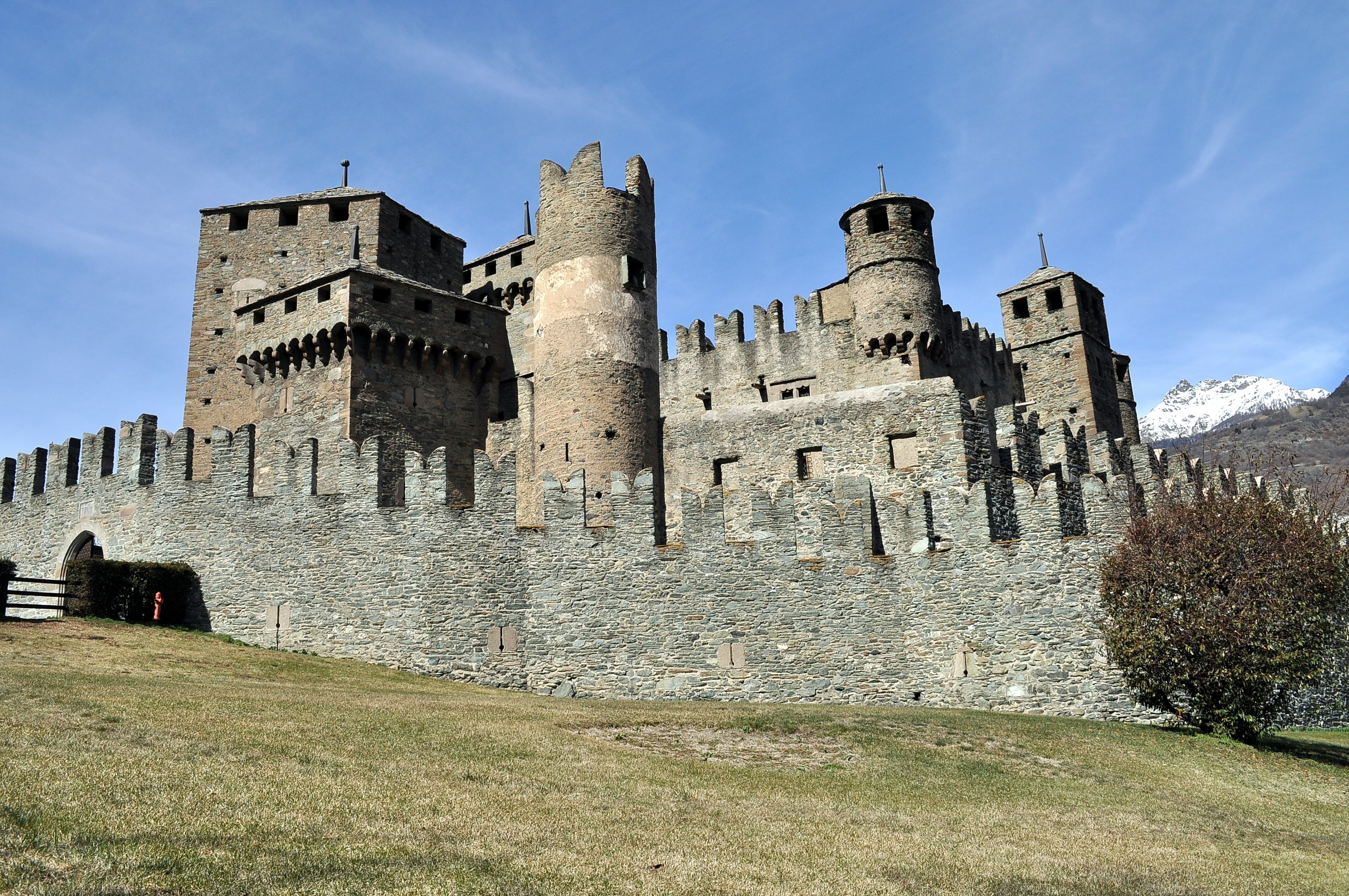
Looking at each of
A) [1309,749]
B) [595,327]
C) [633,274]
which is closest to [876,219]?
[633,274]

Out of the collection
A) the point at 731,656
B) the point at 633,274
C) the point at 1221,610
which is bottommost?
the point at 731,656

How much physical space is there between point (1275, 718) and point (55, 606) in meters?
26.3

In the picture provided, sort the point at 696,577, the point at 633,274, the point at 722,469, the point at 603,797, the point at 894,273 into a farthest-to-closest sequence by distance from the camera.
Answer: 1. the point at 894,273
2. the point at 722,469
3. the point at 633,274
4. the point at 696,577
5. the point at 603,797

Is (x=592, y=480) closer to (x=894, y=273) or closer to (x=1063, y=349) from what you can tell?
(x=894, y=273)

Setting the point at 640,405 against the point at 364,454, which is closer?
the point at 364,454

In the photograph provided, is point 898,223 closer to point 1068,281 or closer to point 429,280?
point 1068,281

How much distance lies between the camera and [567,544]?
2292 centimetres

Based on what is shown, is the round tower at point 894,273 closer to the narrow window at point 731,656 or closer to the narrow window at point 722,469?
the narrow window at point 722,469

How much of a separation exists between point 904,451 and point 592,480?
837 cm

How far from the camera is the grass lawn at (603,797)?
763 centimetres

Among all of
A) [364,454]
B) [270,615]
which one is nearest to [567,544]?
[364,454]

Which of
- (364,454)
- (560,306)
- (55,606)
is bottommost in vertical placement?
(55,606)

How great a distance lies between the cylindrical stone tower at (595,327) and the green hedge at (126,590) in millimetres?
9849

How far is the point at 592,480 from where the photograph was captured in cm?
2683
